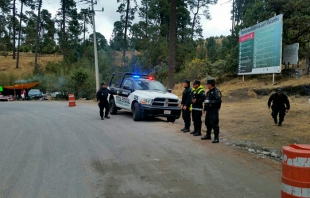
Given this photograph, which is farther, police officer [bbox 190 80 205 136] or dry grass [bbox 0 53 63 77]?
dry grass [bbox 0 53 63 77]

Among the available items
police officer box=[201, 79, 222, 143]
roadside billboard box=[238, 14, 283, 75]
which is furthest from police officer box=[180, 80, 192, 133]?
roadside billboard box=[238, 14, 283, 75]

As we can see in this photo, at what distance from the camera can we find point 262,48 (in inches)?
860

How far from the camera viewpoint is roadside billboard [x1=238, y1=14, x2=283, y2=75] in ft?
65.8

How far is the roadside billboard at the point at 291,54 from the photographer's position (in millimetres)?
20934

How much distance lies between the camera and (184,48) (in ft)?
131

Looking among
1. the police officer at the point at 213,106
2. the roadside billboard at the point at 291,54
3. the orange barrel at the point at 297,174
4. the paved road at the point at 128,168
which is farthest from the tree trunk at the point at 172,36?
the orange barrel at the point at 297,174

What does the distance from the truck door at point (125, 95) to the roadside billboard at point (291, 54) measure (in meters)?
13.3

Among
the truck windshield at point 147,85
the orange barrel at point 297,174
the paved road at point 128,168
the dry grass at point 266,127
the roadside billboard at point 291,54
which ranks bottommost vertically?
the paved road at point 128,168

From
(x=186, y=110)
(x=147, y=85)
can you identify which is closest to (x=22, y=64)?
(x=147, y=85)

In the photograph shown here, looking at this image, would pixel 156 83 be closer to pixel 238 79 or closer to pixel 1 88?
pixel 238 79

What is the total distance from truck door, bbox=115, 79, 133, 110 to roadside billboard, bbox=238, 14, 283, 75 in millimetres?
11425

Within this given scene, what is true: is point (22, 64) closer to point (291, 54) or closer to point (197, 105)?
point (291, 54)

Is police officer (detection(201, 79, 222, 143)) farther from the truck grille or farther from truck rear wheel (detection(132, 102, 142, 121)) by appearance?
truck rear wheel (detection(132, 102, 142, 121))

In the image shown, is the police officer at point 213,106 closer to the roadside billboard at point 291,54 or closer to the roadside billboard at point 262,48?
the roadside billboard at point 262,48
